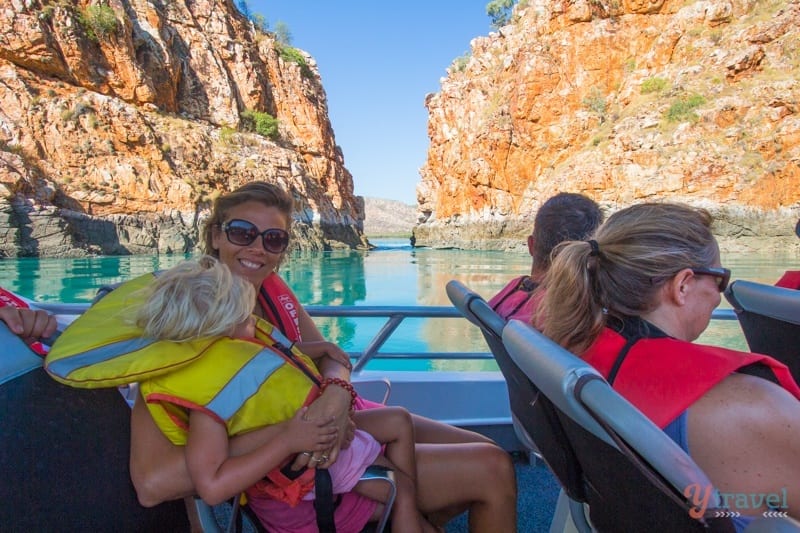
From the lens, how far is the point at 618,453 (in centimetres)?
61

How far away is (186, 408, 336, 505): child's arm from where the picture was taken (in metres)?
0.87

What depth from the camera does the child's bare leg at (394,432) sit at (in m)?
1.11

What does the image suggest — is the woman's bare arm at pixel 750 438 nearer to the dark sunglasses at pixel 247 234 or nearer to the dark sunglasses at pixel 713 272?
the dark sunglasses at pixel 713 272

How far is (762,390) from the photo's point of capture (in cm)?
63

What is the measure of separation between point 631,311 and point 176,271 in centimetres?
92

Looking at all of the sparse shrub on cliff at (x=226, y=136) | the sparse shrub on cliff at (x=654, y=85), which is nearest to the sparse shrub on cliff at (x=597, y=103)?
the sparse shrub on cliff at (x=654, y=85)

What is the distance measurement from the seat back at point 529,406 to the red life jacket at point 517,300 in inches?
8.0

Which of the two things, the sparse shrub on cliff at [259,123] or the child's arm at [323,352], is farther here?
the sparse shrub on cliff at [259,123]

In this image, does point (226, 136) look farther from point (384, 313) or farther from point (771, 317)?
point (771, 317)

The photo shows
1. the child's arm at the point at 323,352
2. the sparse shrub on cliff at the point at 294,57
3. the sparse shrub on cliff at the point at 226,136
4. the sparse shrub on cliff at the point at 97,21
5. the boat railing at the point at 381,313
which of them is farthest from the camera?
the sparse shrub on cliff at the point at 294,57

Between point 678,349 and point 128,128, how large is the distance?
102 ft

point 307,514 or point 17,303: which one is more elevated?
point 17,303

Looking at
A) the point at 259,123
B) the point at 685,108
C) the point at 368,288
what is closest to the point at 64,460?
the point at 368,288

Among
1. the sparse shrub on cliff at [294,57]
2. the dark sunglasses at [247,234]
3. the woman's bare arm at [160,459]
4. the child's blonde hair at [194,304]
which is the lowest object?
the woman's bare arm at [160,459]
